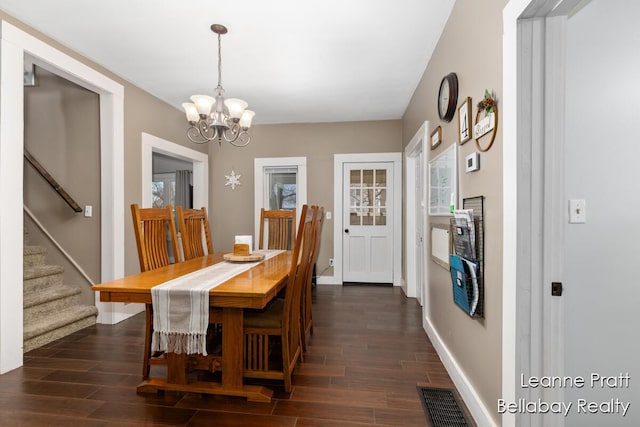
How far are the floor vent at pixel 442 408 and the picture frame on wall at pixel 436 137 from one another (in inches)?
70.1

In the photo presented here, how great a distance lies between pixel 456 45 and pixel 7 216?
10.9ft

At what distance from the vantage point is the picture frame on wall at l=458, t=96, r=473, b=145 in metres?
1.89

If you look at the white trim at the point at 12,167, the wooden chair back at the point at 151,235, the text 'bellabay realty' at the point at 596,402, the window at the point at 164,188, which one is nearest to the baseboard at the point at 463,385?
the text 'bellabay realty' at the point at 596,402

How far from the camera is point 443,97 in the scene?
2.38 m

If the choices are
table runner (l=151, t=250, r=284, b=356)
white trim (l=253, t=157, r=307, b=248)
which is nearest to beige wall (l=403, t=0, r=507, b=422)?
table runner (l=151, t=250, r=284, b=356)

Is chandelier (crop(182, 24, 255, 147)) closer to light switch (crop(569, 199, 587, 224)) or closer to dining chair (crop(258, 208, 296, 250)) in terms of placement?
dining chair (crop(258, 208, 296, 250))

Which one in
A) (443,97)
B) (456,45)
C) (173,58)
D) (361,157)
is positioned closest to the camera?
(456,45)

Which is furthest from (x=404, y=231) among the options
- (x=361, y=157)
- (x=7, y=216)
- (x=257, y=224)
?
(x=7, y=216)

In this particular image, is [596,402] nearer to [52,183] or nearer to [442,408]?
[442,408]

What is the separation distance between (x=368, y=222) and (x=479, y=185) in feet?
10.3

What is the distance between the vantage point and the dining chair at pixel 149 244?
2.12 meters

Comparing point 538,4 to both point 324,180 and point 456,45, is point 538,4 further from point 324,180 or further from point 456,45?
point 324,180

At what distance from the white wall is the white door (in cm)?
341

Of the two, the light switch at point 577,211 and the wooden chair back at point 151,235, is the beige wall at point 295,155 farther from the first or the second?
the light switch at point 577,211
